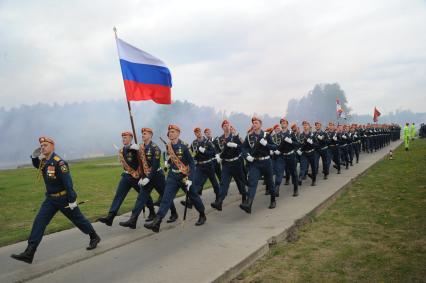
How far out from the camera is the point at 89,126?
7656cm

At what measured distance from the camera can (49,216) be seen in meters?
5.64

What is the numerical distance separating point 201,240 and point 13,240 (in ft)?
11.1

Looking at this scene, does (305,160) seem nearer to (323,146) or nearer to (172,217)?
(323,146)

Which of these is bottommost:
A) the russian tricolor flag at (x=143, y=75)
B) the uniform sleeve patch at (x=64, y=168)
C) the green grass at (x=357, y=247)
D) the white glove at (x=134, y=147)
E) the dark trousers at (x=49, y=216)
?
the green grass at (x=357, y=247)

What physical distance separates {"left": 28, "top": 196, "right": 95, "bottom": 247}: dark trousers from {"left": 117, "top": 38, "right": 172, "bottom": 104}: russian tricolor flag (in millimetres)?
2862

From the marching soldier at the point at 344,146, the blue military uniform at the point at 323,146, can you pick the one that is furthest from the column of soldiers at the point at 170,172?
the marching soldier at the point at 344,146

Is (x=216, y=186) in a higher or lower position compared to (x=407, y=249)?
higher

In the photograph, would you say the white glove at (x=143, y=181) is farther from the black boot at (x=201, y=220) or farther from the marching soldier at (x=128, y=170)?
the black boot at (x=201, y=220)

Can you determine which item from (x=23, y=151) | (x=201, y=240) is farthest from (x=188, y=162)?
(x=23, y=151)

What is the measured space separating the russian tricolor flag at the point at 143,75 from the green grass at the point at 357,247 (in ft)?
14.2

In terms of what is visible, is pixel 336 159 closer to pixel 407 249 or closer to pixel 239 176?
pixel 239 176

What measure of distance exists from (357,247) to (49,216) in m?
4.46

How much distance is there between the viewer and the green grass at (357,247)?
4445 mm

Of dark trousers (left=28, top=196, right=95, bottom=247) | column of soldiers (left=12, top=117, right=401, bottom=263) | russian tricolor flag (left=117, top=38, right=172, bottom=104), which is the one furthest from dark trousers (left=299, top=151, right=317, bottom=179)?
dark trousers (left=28, top=196, right=95, bottom=247)
